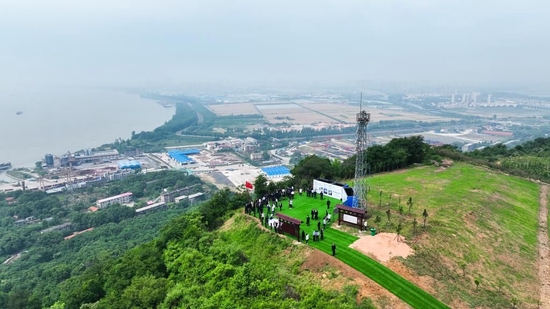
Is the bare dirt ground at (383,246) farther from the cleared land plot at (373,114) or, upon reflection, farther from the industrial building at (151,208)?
the cleared land plot at (373,114)

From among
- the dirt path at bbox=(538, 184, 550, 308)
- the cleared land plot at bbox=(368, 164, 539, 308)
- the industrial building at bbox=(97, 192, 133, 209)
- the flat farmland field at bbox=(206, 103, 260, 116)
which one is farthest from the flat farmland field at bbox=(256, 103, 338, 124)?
the dirt path at bbox=(538, 184, 550, 308)

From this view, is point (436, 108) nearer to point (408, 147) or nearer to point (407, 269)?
point (408, 147)

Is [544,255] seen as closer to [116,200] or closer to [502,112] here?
[116,200]

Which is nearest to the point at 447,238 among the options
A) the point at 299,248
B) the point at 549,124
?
the point at 299,248

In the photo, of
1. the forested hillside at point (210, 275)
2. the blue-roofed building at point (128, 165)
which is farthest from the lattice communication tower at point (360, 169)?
the blue-roofed building at point (128, 165)

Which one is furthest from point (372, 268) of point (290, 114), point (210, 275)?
point (290, 114)

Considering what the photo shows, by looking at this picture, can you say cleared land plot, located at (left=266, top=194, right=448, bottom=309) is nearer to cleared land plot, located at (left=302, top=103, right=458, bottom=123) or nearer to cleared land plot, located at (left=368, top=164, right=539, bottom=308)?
cleared land plot, located at (left=368, top=164, right=539, bottom=308)
